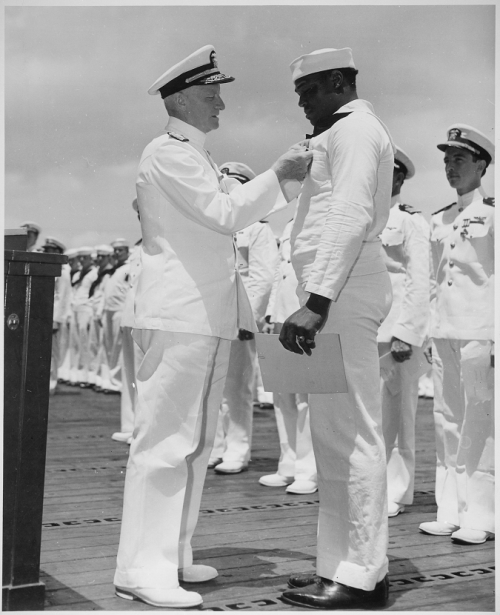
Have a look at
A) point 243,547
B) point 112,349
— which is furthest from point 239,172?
point 112,349

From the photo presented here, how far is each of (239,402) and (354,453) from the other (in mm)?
3045

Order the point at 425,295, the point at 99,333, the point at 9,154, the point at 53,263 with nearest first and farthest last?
the point at 53,263
the point at 9,154
the point at 425,295
the point at 99,333

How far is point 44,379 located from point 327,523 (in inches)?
40.3

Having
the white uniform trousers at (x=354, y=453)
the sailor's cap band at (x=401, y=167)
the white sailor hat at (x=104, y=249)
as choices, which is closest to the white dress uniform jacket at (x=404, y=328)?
the sailor's cap band at (x=401, y=167)

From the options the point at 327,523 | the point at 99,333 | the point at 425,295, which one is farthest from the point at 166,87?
the point at 99,333

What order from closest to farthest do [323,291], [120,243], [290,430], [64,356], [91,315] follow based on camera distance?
[323,291] → [290,430] → [120,243] → [91,315] → [64,356]

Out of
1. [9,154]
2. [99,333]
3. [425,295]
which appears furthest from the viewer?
[99,333]

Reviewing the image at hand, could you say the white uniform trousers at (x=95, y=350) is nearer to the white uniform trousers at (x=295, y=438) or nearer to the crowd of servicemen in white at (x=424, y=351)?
the crowd of servicemen in white at (x=424, y=351)

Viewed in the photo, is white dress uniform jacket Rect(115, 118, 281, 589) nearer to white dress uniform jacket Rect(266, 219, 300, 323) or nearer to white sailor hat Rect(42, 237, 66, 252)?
white dress uniform jacket Rect(266, 219, 300, 323)

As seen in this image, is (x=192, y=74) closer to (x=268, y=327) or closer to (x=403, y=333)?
(x=403, y=333)

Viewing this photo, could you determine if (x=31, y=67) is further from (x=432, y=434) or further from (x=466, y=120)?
(x=432, y=434)

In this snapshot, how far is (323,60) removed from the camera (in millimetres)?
2996

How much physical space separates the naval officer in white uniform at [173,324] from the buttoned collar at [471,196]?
1377 mm

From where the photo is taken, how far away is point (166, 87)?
321cm
